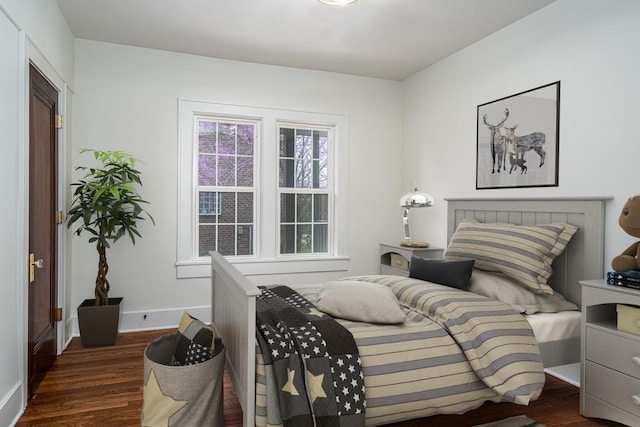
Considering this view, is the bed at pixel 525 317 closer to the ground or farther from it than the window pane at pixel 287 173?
closer to the ground

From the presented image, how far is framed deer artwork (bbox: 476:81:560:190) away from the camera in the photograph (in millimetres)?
3070

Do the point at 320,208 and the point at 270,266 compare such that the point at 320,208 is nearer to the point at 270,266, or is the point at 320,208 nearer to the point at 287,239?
the point at 287,239

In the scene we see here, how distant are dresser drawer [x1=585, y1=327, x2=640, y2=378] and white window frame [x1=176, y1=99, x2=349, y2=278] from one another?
2655mm

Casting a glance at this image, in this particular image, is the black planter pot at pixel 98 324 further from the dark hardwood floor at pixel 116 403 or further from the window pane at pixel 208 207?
the window pane at pixel 208 207

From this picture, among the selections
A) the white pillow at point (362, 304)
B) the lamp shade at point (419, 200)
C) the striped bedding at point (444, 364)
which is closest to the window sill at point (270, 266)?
the lamp shade at point (419, 200)

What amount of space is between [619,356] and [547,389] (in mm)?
735

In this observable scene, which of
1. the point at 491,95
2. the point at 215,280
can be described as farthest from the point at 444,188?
the point at 215,280

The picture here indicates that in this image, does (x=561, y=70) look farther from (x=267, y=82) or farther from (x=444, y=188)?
(x=267, y=82)

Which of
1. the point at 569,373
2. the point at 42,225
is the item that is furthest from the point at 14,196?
the point at 569,373

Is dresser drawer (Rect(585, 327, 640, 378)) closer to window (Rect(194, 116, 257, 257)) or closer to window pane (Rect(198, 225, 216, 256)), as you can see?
window (Rect(194, 116, 257, 257))

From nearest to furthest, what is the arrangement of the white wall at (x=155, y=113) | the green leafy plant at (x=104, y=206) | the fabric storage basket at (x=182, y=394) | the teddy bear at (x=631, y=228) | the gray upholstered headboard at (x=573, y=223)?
the fabric storage basket at (x=182, y=394), the teddy bear at (x=631, y=228), the gray upholstered headboard at (x=573, y=223), the green leafy plant at (x=104, y=206), the white wall at (x=155, y=113)

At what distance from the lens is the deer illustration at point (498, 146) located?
347 centimetres

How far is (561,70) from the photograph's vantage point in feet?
9.80

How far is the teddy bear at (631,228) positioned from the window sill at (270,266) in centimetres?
273
